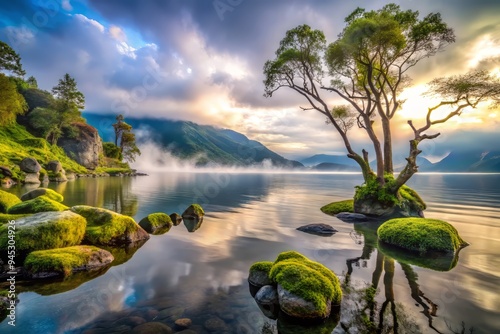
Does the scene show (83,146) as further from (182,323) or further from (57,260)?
(182,323)

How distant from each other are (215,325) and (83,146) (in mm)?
98781

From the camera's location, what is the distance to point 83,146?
86750 millimetres

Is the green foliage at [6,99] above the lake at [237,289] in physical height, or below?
above

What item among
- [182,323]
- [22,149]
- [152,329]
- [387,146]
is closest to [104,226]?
[152,329]

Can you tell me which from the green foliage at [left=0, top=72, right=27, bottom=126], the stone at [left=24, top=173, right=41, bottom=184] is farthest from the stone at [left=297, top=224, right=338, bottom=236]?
the green foliage at [left=0, top=72, right=27, bottom=126]

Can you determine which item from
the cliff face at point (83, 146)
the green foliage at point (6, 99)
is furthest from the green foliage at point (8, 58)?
the cliff face at point (83, 146)

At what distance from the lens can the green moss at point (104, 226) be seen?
12117mm

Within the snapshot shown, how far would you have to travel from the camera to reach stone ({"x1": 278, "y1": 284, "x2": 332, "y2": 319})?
6.62 meters

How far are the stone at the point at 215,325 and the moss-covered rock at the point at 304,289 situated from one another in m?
1.67

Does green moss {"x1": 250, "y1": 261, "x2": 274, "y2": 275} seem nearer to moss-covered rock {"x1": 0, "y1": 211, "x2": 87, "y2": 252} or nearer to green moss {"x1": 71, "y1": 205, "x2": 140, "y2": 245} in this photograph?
green moss {"x1": 71, "y1": 205, "x2": 140, "y2": 245}

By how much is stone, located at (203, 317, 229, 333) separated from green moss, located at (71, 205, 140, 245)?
8.31 m

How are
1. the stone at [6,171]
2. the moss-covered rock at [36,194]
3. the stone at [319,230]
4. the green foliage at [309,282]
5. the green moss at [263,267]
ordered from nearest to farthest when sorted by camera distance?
the green foliage at [309,282] < the green moss at [263,267] < the stone at [319,230] < the moss-covered rock at [36,194] < the stone at [6,171]

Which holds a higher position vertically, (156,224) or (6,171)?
(6,171)

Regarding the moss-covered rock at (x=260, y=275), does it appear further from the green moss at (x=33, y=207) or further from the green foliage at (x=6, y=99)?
the green foliage at (x=6, y=99)
